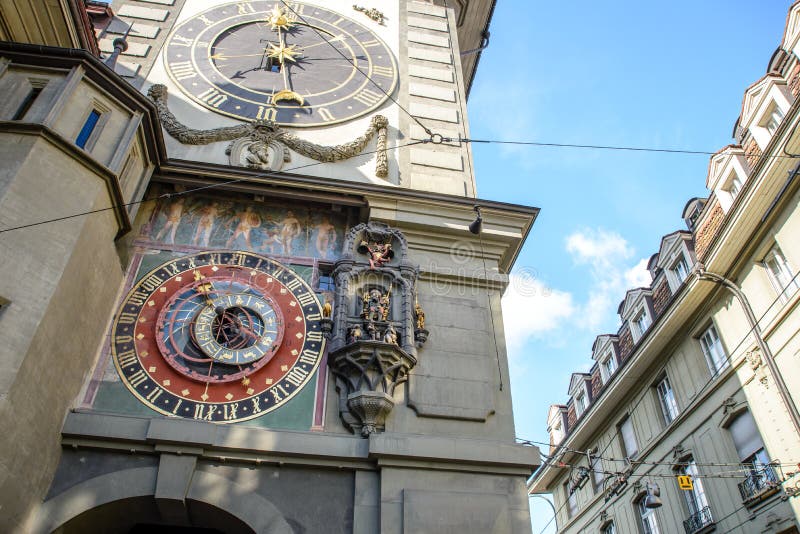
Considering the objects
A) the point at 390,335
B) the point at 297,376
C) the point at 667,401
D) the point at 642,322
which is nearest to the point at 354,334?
the point at 390,335

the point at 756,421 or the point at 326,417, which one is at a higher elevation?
the point at 756,421

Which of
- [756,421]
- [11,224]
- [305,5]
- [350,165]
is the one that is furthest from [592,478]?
[11,224]

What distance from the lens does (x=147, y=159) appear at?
36.7 feet

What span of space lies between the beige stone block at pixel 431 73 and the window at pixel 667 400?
11568 millimetres

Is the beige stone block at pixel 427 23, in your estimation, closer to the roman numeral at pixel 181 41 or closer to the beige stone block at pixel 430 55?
the beige stone block at pixel 430 55

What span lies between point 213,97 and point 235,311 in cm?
589

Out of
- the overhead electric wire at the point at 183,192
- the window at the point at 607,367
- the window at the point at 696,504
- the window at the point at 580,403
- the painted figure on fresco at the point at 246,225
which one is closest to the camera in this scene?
the overhead electric wire at the point at 183,192

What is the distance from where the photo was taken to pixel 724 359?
1756cm

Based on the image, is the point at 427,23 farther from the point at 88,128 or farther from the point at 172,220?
the point at 88,128

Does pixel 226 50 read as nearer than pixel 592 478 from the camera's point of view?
Yes

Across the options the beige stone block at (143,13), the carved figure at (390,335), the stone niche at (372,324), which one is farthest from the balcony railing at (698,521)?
the beige stone block at (143,13)

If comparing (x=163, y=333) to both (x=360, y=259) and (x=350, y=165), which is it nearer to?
(x=360, y=259)

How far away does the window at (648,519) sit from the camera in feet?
64.5

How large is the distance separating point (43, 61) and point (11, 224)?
3.22 metres
